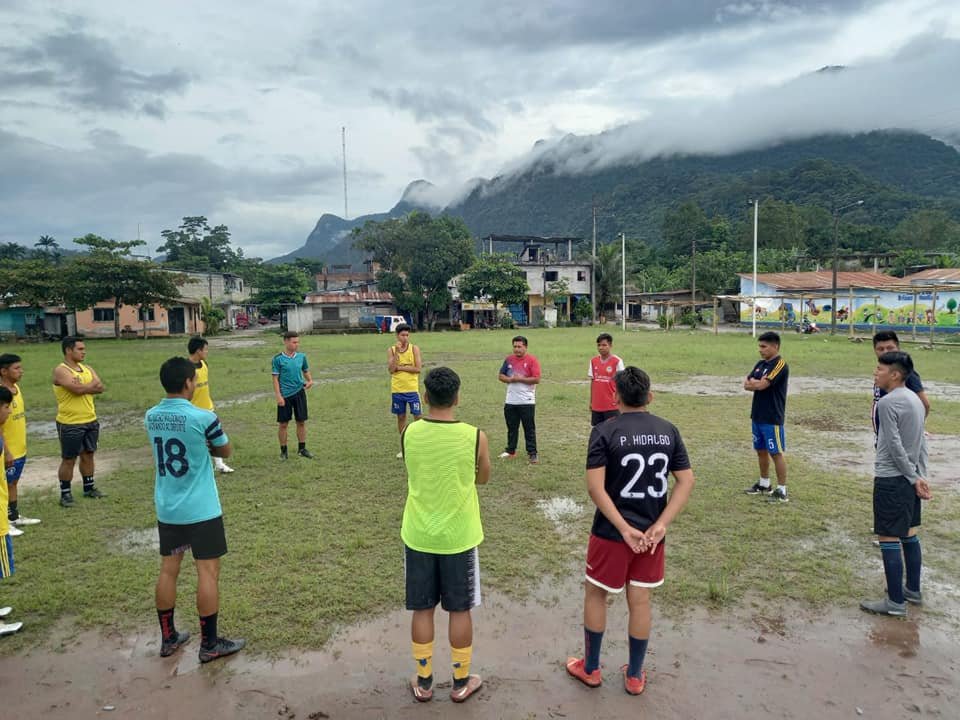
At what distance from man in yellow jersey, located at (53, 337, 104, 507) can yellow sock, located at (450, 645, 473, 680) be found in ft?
17.1

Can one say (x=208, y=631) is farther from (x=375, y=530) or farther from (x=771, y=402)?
(x=771, y=402)

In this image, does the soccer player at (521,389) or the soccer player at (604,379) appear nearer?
the soccer player at (604,379)

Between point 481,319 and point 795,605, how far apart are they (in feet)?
156

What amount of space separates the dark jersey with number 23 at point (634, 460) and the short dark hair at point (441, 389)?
82 cm

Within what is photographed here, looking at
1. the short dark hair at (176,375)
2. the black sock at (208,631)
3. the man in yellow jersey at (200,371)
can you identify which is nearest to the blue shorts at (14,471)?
the man in yellow jersey at (200,371)

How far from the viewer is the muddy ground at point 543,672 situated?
3.28 meters

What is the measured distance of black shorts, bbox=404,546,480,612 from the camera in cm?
328

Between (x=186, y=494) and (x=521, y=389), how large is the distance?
488 centimetres

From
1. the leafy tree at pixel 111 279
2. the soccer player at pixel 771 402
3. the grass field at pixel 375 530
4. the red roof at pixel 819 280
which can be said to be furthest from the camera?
the red roof at pixel 819 280

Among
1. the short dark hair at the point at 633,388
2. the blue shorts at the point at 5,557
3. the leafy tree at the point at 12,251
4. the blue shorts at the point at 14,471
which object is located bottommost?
the blue shorts at the point at 5,557

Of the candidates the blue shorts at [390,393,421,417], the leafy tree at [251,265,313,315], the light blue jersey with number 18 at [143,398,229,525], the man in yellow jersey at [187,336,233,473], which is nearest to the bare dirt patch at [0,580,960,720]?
the light blue jersey with number 18 at [143,398,229,525]

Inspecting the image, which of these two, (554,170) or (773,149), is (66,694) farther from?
(554,170)

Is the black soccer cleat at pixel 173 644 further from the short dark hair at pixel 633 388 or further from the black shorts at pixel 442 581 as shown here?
the short dark hair at pixel 633 388

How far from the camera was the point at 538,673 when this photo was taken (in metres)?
3.61
